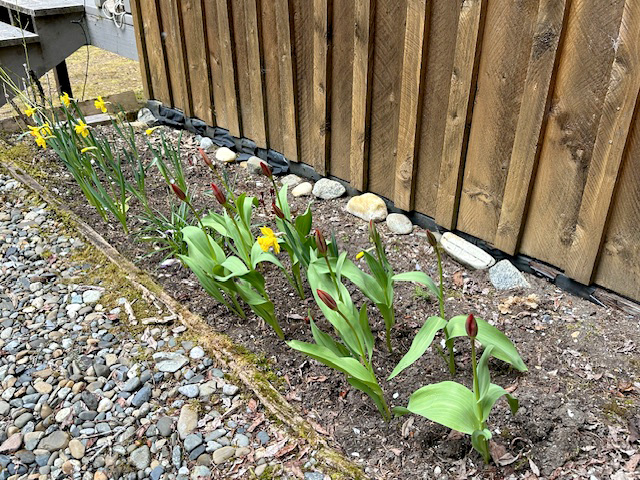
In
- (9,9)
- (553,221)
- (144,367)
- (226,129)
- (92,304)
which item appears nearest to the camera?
(144,367)

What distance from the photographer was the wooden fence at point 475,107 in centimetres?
213

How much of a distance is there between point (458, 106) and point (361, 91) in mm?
614

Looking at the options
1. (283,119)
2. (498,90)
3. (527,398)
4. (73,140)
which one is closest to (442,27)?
(498,90)

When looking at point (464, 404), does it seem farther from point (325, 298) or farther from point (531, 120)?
point (531, 120)

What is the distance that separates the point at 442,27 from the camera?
252cm

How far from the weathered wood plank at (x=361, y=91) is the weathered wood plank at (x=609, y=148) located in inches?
47.0

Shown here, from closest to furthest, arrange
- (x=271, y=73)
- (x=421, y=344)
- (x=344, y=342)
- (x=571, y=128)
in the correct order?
(x=421, y=344) → (x=344, y=342) → (x=571, y=128) → (x=271, y=73)

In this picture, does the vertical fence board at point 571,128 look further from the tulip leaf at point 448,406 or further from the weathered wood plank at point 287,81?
the weathered wood plank at point 287,81

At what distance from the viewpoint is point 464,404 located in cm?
164

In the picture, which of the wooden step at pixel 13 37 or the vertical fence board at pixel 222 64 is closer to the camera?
the vertical fence board at pixel 222 64

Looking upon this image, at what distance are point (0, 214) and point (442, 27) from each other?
9.11ft

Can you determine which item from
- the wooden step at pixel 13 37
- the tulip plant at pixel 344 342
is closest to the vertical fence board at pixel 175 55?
the wooden step at pixel 13 37

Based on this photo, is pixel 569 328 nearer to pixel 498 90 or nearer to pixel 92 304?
pixel 498 90

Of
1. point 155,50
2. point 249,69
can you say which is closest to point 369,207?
point 249,69
